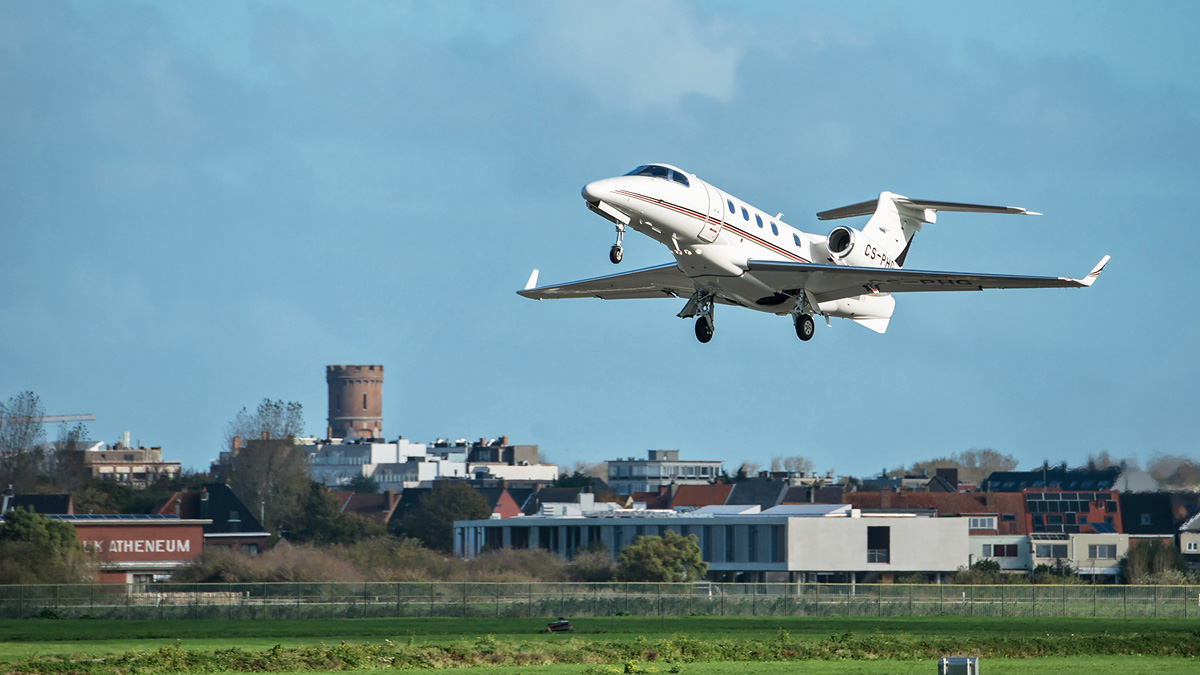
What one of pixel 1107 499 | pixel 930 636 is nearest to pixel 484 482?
pixel 1107 499

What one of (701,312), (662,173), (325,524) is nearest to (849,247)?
(701,312)

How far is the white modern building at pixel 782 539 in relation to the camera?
89.2 m

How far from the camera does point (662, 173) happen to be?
33.8m

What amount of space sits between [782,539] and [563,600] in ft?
→ 74.2

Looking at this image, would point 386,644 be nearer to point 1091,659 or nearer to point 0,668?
point 0,668

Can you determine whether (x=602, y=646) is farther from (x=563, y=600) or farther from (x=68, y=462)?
(x=68, y=462)

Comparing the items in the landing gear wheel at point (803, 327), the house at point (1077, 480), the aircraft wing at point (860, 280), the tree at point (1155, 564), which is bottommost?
the tree at point (1155, 564)

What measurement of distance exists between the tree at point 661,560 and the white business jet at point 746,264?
42853mm

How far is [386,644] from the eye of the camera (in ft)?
166

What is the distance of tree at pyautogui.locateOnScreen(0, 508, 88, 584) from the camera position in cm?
7112

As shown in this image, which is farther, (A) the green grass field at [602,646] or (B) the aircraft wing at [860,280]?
(A) the green grass field at [602,646]

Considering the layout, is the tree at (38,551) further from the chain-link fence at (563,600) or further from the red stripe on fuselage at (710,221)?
the red stripe on fuselage at (710,221)

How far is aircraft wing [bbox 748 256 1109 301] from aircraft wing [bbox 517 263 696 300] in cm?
249

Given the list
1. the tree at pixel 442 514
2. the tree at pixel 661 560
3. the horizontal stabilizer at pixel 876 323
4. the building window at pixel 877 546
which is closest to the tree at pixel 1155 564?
the building window at pixel 877 546
